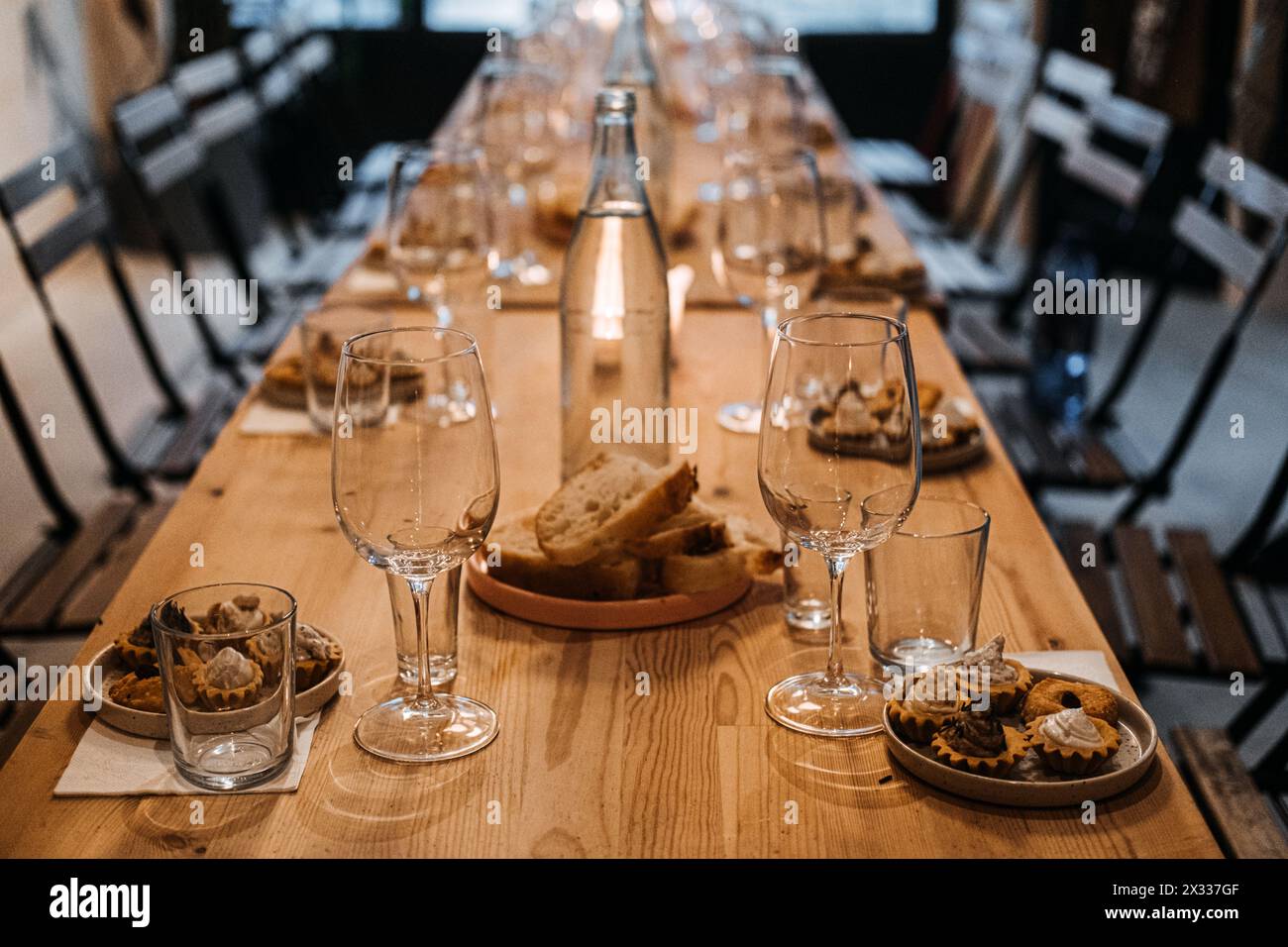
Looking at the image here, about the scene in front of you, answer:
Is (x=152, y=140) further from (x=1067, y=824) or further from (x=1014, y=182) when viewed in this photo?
(x=1067, y=824)

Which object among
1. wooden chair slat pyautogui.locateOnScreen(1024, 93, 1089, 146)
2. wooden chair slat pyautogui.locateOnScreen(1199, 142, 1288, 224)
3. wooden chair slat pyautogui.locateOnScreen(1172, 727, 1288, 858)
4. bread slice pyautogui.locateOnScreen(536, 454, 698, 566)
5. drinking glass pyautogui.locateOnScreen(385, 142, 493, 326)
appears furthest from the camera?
wooden chair slat pyautogui.locateOnScreen(1024, 93, 1089, 146)

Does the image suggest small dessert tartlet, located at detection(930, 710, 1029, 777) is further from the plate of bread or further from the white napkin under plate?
the white napkin under plate

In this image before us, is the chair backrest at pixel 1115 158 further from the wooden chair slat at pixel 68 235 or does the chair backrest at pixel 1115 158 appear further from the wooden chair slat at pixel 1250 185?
the wooden chair slat at pixel 68 235

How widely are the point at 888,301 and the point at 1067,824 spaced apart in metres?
0.83

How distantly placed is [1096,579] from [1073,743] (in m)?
1.24

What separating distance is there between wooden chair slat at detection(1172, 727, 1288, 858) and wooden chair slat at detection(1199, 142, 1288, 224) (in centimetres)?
83

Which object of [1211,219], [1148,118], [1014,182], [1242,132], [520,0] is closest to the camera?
[1211,219]

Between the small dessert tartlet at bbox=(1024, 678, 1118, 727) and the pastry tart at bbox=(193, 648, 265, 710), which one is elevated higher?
the pastry tart at bbox=(193, 648, 265, 710)

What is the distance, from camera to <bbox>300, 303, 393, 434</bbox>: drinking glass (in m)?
1.48


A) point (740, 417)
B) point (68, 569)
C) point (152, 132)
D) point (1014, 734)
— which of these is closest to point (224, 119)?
point (152, 132)

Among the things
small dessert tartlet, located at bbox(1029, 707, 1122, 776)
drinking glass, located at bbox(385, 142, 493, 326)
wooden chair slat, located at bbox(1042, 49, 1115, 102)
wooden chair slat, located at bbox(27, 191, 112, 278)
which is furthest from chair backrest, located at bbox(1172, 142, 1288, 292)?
wooden chair slat, located at bbox(27, 191, 112, 278)

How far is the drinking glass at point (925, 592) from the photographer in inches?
40.3

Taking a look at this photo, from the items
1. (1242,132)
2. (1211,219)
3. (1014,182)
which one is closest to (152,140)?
(1014,182)
